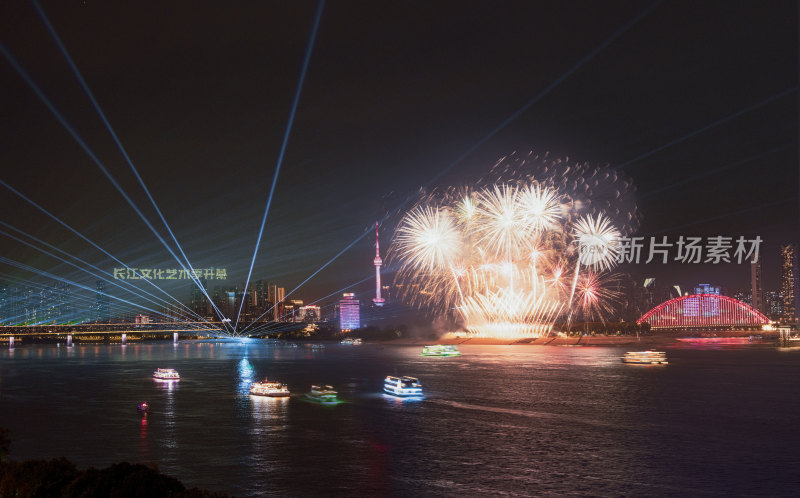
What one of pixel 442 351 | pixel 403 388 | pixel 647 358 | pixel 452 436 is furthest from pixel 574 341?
pixel 452 436

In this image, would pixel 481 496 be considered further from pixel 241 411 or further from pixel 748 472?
pixel 241 411

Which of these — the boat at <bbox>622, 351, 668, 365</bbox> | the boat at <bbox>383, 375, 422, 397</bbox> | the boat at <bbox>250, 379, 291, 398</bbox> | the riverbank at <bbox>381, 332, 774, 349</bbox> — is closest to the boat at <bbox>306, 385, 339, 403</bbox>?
the boat at <bbox>250, 379, 291, 398</bbox>

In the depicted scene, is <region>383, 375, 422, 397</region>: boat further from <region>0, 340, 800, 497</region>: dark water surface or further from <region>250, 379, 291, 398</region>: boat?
<region>250, 379, 291, 398</region>: boat

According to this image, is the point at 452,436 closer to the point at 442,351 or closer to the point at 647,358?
the point at 647,358

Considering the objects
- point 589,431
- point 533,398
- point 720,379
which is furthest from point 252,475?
point 720,379

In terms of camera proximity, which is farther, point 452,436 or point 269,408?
point 269,408

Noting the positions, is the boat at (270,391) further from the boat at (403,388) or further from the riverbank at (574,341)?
the riverbank at (574,341)

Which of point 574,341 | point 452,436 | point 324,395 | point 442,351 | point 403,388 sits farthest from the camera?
point 574,341

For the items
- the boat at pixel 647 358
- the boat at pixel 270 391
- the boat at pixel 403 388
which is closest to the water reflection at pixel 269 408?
the boat at pixel 270 391

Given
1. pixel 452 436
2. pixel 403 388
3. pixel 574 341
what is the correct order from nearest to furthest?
pixel 452 436 < pixel 403 388 < pixel 574 341
